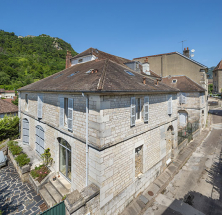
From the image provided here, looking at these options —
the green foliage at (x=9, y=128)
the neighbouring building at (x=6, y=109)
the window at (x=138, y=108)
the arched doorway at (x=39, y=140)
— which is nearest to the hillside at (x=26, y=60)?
the neighbouring building at (x=6, y=109)

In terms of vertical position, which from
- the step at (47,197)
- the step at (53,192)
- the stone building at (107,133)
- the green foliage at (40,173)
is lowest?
the step at (47,197)

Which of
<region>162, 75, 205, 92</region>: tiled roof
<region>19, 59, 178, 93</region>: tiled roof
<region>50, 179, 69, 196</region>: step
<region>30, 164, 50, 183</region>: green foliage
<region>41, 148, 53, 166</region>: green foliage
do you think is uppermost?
<region>162, 75, 205, 92</region>: tiled roof

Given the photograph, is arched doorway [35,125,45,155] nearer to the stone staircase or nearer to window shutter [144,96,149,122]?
the stone staircase

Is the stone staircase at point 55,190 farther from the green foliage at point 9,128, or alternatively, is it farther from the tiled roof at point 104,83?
the green foliage at point 9,128

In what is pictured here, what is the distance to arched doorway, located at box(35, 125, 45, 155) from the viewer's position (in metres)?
9.27

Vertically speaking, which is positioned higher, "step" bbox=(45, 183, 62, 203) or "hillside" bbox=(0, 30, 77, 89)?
"hillside" bbox=(0, 30, 77, 89)

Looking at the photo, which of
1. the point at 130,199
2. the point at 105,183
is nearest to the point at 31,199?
the point at 105,183

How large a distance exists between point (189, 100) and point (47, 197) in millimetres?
17744

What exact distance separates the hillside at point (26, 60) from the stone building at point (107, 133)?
49.6 meters

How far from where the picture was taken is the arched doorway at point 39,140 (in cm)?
927

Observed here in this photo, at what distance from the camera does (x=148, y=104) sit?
7.34 metres

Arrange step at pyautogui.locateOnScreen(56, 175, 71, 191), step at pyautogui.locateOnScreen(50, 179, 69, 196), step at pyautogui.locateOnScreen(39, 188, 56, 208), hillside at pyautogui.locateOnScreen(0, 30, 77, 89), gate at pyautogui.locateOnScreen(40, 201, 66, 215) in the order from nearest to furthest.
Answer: gate at pyautogui.locateOnScreen(40, 201, 66, 215) < step at pyautogui.locateOnScreen(39, 188, 56, 208) < step at pyautogui.locateOnScreen(50, 179, 69, 196) < step at pyautogui.locateOnScreen(56, 175, 71, 191) < hillside at pyautogui.locateOnScreen(0, 30, 77, 89)

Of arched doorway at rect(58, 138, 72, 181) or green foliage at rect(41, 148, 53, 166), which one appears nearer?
arched doorway at rect(58, 138, 72, 181)

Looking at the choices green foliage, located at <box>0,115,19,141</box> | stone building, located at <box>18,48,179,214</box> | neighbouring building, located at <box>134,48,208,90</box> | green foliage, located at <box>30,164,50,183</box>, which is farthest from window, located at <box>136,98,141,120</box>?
neighbouring building, located at <box>134,48,208,90</box>
